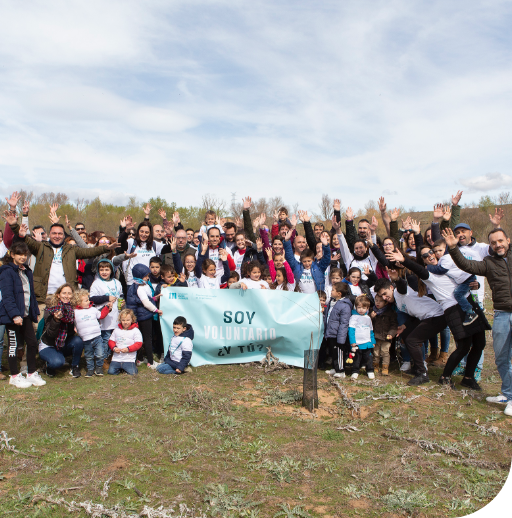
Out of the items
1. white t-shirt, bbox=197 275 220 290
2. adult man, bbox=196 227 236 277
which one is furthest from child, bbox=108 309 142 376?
adult man, bbox=196 227 236 277

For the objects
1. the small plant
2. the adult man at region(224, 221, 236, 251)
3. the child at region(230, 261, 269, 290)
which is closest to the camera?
the small plant

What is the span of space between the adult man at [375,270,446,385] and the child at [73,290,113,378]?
16.2ft

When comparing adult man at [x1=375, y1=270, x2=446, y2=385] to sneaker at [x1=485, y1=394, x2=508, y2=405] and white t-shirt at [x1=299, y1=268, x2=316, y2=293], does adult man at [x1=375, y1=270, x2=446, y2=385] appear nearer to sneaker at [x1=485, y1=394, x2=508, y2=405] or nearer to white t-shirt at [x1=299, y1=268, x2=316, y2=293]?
sneaker at [x1=485, y1=394, x2=508, y2=405]

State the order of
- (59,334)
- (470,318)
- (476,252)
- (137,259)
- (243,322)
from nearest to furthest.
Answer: (470,318) < (59,334) < (476,252) < (243,322) < (137,259)

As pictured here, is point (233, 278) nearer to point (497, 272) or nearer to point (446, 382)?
point (446, 382)

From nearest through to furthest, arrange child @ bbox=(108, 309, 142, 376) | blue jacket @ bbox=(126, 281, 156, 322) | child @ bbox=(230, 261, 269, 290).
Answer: child @ bbox=(108, 309, 142, 376) → blue jacket @ bbox=(126, 281, 156, 322) → child @ bbox=(230, 261, 269, 290)

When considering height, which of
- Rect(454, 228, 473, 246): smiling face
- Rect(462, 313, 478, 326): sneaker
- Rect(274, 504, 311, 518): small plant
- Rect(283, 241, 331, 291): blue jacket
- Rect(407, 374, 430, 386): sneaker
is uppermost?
Rect(454, 228, 473, 246): smiling face

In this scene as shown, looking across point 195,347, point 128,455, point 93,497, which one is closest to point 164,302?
point 195,347

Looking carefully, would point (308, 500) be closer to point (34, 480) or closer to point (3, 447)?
point (34, 480)

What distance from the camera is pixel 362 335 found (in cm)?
715

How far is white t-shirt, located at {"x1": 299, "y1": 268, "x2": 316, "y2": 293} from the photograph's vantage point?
320 inches

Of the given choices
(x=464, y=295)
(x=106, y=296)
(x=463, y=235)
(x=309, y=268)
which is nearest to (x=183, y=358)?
(x=106, y=296)

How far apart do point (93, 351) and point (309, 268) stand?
13.8ft

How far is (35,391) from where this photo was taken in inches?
249
